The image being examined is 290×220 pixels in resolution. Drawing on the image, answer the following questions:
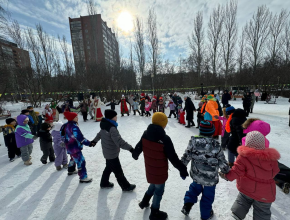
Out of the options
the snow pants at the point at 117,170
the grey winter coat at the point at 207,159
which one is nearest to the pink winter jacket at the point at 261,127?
the grey winter coat at the point at 207,159

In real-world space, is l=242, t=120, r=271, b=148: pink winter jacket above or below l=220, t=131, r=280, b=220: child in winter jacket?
above

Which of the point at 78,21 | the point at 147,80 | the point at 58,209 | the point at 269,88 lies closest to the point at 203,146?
the point at 58,209

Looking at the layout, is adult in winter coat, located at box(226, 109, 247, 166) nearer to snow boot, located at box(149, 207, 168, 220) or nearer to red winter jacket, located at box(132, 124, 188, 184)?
red winter jacket, located at box(132, 124, 188, 184)

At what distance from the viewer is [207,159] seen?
72.7 inches

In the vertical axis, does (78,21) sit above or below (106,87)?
above

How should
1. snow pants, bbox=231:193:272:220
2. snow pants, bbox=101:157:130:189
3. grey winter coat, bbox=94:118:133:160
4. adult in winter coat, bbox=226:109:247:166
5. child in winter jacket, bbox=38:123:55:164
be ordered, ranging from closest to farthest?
snow pants, bbox=231:193:272:220
grey winter coat, bbox=94:118:133:160
snow pants, bbox=101:157:130:189
adult in winter coat, bbox=226:109:247:166
child in winter jacket, bbox=38:123:55:164

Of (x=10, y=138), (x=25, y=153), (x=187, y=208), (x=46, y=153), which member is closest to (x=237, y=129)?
(x=187, y=208)

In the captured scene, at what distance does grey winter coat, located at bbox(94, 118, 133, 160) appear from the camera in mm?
2480

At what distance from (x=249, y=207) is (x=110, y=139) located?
2.26 meters

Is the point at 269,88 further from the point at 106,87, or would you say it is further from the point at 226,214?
the point at 226,214

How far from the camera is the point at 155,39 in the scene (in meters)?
19.8

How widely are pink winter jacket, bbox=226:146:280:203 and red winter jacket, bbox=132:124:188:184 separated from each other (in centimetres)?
70

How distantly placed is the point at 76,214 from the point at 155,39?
69.3 feet

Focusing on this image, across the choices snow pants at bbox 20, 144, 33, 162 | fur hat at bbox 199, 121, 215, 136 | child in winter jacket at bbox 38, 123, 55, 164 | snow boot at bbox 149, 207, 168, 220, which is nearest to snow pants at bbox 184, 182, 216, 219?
snow boot at bbox 149, 207, 168, 220
